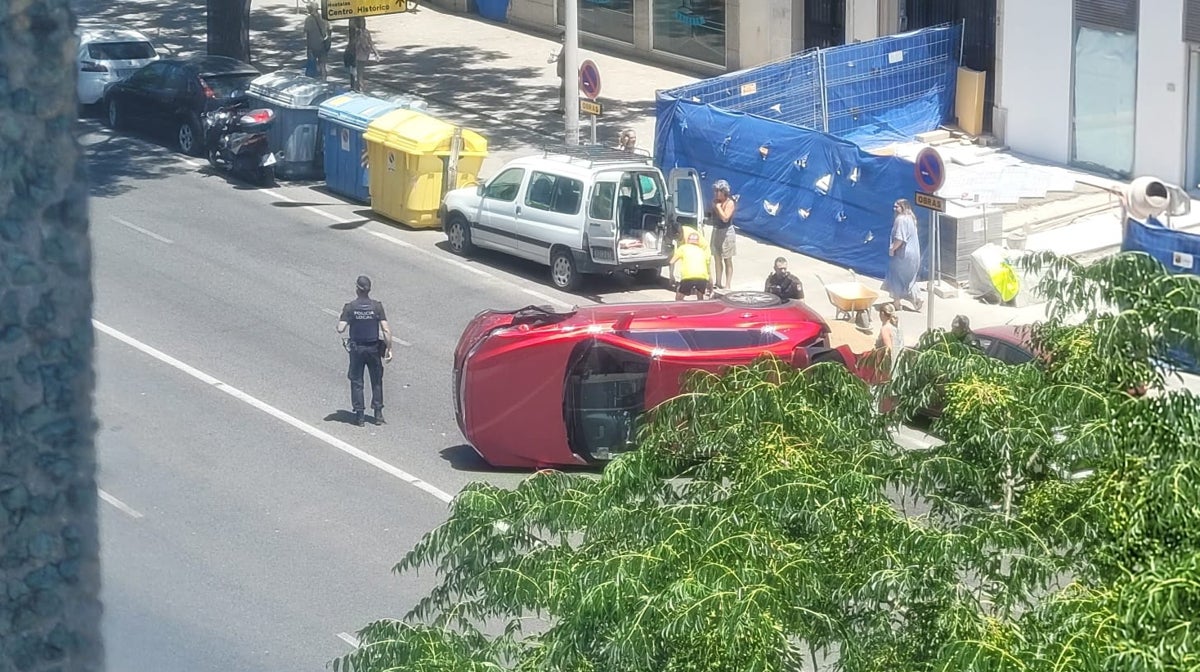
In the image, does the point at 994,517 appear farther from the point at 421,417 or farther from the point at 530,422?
the point at 421,417

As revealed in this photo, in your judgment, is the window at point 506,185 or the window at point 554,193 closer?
the window at point 554,193

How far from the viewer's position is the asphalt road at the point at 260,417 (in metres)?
12.1

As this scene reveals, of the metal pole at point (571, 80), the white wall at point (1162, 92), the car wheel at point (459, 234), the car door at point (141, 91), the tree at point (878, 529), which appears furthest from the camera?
the car door at point (141, 91)

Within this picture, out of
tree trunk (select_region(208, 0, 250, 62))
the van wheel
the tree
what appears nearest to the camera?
the tree

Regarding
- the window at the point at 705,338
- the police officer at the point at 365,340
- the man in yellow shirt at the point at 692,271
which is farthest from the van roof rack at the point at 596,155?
the window at the point at 705,338

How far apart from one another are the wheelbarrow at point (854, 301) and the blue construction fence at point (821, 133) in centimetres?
205

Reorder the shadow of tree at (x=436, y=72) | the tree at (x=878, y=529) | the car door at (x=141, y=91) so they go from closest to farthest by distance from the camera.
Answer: the tree at (x=878, y=529) → the car door at (x=141, y=91) → the shadow of tree at (x=436, y=72)

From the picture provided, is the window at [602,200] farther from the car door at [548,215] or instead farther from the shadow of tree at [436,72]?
the shadow of tree at [436,72]

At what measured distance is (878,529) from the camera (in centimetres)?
635

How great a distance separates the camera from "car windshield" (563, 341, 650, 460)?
47.8 ft

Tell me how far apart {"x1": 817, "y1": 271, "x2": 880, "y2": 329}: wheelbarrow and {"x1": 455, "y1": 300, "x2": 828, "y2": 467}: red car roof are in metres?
3.73

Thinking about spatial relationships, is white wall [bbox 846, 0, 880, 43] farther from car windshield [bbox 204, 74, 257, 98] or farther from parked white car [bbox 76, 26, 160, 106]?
parked white car [bbox 76, 26, 160, 106]

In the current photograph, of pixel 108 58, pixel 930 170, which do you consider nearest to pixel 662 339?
pixel 930 170

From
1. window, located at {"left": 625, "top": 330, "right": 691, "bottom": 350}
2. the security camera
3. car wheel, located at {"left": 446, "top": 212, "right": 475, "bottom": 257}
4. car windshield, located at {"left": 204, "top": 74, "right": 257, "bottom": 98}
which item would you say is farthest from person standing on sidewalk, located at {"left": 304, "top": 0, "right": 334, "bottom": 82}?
window, located at {"left": 625, "top": 330, "right": 691, "bottom": 350}
